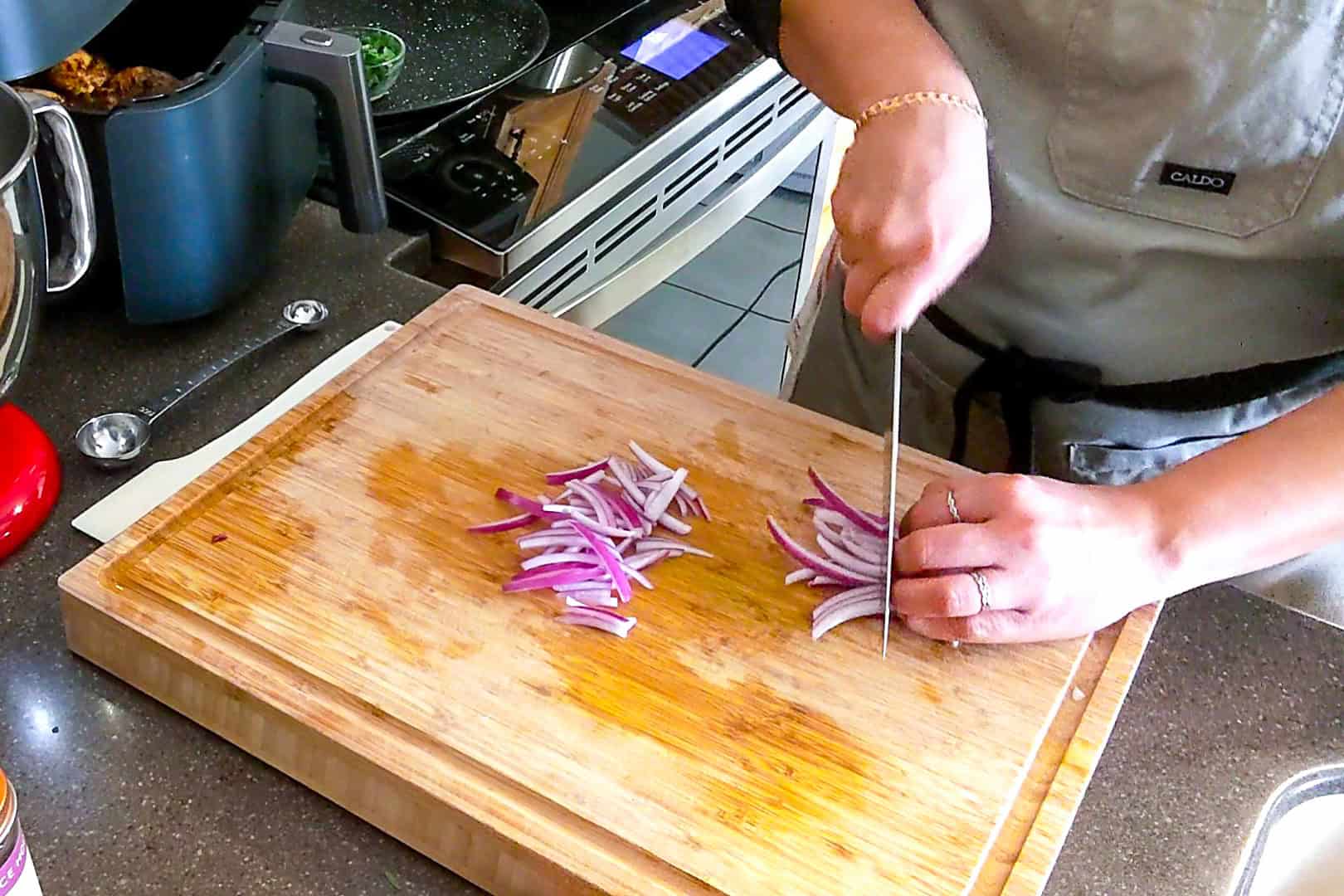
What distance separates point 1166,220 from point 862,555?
11.9 inches

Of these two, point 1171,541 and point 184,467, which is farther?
point 184,467

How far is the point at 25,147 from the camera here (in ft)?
2.28

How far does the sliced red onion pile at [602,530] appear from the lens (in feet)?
2.41

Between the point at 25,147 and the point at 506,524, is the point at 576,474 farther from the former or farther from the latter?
the point at 25,147

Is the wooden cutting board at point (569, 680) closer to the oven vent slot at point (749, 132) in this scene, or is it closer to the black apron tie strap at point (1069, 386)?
the black apron tie strap at point (1069, 386)

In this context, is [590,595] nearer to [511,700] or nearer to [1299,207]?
[511,700]

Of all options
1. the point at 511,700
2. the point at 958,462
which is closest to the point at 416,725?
the point at 511,700

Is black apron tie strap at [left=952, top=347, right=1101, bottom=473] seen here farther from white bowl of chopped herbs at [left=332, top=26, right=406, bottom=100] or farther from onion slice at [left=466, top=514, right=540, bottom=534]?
white bowl of chopped herbs at [left=332, top=26, right=406, bottom=100]

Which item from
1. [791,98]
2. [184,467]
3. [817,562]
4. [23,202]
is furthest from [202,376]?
[791,98]

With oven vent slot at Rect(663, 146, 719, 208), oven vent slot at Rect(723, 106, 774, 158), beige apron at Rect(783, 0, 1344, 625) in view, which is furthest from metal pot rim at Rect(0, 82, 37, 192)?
oven vent slot at Rect(723, 106, 774, 158)

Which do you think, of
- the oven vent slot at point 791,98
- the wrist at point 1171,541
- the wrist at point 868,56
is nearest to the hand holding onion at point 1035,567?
the wrist at point 1171,541

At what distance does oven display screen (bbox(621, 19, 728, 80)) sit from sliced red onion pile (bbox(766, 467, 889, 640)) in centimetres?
68

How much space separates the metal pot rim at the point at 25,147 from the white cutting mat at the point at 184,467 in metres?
0.21

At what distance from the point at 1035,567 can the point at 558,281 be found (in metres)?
0.62
